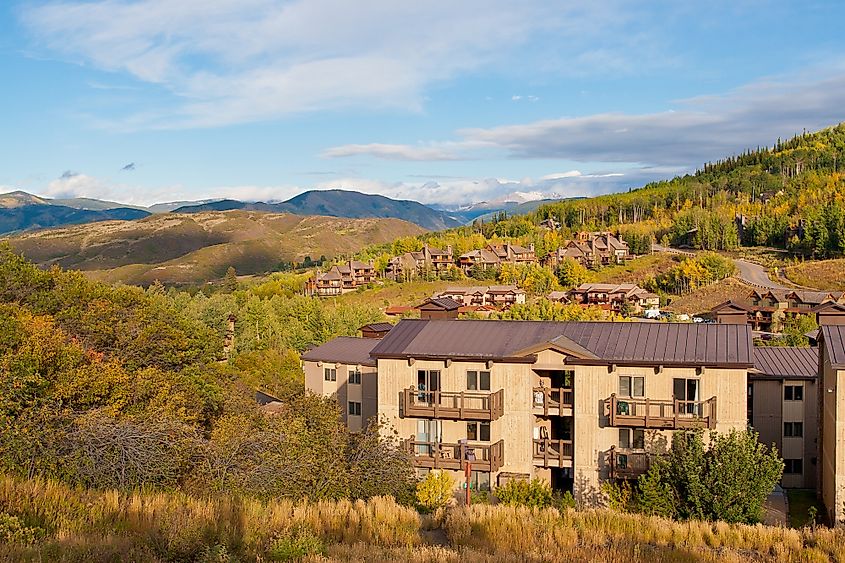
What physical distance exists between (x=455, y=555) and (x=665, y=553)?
2.95 metres

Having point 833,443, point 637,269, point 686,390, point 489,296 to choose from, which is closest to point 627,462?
point 686,390

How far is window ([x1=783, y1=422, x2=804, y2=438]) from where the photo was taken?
80.4 ft

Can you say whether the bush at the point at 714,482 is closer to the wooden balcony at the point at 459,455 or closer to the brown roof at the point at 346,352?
the wooden balcony at the point at 459,455

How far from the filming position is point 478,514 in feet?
38.7

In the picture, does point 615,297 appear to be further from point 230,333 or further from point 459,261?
point 230,333

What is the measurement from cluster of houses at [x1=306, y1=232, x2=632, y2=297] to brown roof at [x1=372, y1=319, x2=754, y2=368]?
234ft

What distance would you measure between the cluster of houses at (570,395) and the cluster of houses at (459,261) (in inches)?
2836

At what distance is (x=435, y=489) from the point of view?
19.7 metres

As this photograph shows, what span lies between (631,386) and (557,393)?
87.7 inches

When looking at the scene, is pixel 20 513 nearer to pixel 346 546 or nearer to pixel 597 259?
pixel 346 546

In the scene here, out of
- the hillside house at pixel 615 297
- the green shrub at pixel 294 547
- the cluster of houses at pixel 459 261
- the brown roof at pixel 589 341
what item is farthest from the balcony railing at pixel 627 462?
the cluster of houses at pixel 459 261

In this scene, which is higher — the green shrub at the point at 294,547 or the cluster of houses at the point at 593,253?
the cluster of houses at the point at 593,253

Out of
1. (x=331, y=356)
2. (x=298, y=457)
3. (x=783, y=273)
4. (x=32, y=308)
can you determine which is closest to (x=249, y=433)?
(x=298, y=457)

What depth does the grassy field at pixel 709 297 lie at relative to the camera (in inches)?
2869
